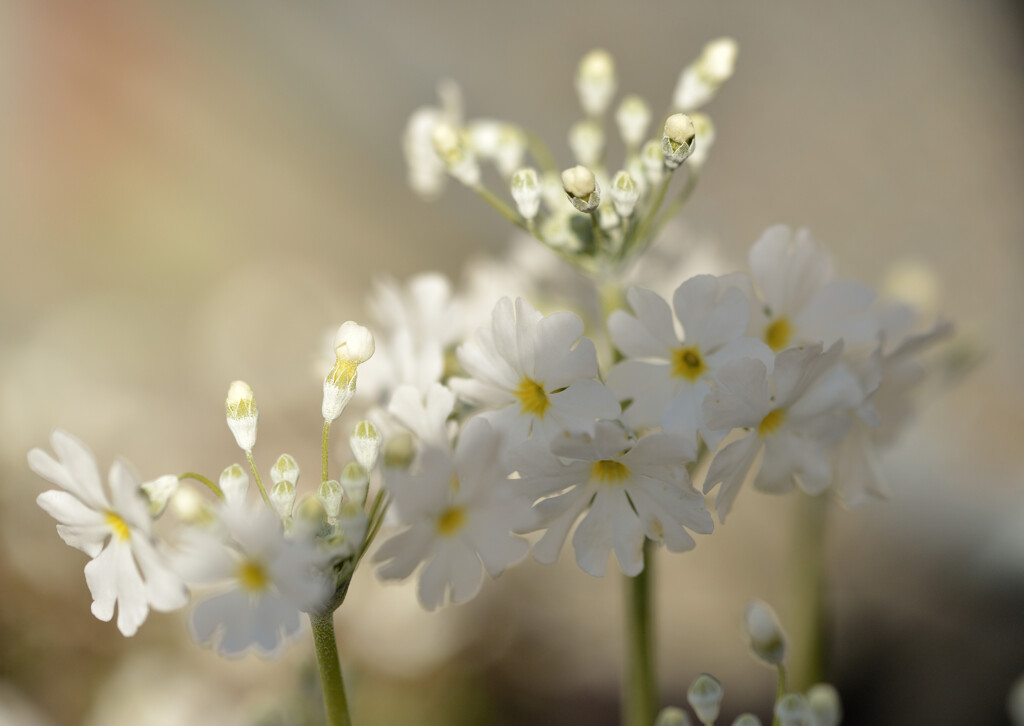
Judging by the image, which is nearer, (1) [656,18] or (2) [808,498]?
(2) [808,498]

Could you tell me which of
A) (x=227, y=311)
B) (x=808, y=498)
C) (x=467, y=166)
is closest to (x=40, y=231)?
(x=227, y=311)

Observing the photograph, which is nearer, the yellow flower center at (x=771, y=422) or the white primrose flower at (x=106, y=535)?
the white primrose flower at (x=106, y=535)

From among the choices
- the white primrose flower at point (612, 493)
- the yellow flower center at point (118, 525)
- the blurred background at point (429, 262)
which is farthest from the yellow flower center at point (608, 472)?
the blurred background at point (429, 262)

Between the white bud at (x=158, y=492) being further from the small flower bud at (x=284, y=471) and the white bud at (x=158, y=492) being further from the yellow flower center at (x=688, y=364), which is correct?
the yellow flower center at (x=688, y=364)

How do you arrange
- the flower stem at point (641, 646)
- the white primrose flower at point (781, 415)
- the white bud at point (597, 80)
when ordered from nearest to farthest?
the white primrose flower at point (781, 415) → the flower stem at point (641, 646) → the white bud at point (597, 80)

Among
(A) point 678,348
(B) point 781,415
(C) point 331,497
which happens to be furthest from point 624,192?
(C) point 331,497

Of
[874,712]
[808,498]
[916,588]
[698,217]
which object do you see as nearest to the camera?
[808,498]

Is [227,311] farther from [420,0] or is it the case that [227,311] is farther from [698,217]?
[698,217]
